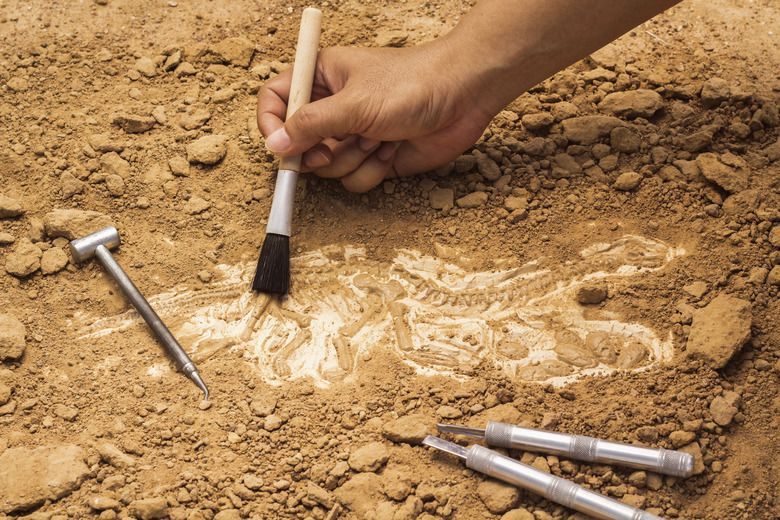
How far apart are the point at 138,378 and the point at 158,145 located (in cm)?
99

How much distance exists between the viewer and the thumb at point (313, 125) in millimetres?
2594

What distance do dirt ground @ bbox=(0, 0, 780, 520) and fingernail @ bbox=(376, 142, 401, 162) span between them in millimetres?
124

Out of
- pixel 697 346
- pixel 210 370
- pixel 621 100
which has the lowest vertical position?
pixel 210 370

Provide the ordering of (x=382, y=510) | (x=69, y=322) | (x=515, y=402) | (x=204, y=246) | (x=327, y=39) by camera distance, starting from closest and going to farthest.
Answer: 1. (x=382, y=510)
2. (x=515, y=402)
3. (x=69, y=322)
4. (x=204, y=246)
5. (x=327, y=39)

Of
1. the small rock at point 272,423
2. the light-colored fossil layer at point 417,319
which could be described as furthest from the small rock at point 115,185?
the small rock at point 272,423

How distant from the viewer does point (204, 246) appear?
2.81 m

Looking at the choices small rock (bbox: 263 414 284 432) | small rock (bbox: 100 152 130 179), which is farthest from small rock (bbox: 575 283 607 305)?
small rock (bbox: 100 152 130 179)

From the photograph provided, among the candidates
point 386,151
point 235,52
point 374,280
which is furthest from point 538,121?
point 235,52

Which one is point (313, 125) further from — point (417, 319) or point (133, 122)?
point (133, 122)

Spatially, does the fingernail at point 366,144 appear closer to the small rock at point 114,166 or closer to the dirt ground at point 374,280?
the dirt ground at point 374,280

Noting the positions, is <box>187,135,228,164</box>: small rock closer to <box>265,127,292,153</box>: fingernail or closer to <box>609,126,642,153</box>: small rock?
<box>265,127,292,153</box>: fingernail

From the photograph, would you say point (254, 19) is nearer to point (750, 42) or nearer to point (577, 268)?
point (577, 268)

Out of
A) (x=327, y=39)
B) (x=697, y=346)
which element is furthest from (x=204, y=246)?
(x=697, y=346)

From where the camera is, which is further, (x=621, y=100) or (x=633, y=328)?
(x=621, y=100)
